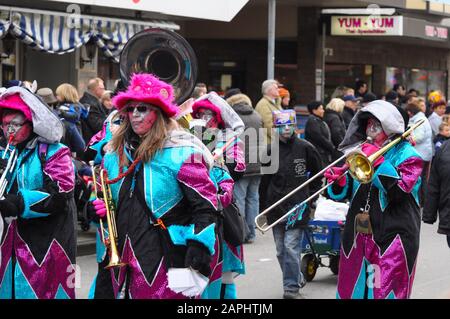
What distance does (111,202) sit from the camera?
587 centimetres

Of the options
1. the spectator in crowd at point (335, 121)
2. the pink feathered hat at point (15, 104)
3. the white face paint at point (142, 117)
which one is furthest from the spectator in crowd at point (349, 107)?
the white face paint at point (142, 117)

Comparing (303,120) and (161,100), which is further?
(303,120)

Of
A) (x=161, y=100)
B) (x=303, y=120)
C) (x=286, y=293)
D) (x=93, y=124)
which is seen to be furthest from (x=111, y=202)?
(x=303, y=120)

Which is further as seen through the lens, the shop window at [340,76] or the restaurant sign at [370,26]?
the shop window at [340,76]

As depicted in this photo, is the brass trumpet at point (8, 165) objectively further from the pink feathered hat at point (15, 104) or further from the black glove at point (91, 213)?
the black glove at point (91, 213)

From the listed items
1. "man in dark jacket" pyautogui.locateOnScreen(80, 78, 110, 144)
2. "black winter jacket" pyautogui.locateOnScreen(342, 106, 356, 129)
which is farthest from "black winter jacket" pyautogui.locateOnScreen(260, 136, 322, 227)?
"black winter jacket" pyautogui.locateOnScreen(342, 106, 356, 129)

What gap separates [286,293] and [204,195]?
160 inches

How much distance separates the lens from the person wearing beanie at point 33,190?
664 cm

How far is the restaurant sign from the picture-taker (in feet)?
72.6

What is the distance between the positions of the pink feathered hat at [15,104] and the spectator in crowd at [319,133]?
9.22 metres

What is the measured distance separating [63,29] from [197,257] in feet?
31.4
